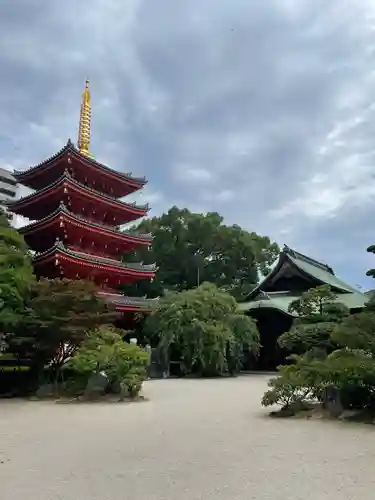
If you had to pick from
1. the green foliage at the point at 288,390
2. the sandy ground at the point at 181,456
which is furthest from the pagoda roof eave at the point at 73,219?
the green foliage at the point at 288,390

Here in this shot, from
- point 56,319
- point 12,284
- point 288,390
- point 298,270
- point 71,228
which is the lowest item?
point 288,390

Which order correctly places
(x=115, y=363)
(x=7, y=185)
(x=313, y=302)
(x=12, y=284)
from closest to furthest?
1. (x=115, y=363)
2. (x=12, y=284)
3. (x=313, y=302)
4. (x=7, y=185)

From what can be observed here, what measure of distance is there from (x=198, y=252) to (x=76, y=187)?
703 inches

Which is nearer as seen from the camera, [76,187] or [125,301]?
[76,187]

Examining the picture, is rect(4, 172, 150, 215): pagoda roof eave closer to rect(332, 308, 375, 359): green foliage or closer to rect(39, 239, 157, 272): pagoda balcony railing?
rect(39, 239, 157, 272): pagoda balcony railing

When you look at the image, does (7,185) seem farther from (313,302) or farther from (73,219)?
(313,302)

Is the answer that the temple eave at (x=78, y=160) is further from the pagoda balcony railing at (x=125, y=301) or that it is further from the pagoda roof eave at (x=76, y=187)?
the pagoda balcony railing at (x=125, y=301)

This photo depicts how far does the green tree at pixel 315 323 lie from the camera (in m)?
14.2

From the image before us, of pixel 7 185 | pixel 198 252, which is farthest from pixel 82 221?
pixel 7 185

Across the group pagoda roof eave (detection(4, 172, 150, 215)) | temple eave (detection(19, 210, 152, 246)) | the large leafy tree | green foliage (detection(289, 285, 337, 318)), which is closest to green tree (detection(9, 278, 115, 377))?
green foliage (detection(289, 285, 337, 318))

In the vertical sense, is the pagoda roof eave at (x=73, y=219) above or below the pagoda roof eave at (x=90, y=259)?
above

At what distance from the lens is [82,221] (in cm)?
2238

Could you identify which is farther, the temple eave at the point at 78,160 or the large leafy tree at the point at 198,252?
the large leafy tree at the point at 198,252

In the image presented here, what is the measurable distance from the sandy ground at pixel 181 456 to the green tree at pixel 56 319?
10.9ft
